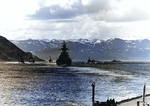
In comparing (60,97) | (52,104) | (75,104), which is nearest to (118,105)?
(75,104)

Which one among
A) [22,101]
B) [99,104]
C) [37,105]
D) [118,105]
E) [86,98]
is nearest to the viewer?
[99,104]

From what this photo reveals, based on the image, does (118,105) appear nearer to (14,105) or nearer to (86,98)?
(86,98)

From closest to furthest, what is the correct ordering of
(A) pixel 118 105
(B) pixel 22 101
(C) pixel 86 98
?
(A) pixel 118 105 → (B) pixel 22 101 → (C) pixel 86 98

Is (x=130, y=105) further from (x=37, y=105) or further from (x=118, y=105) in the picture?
(x=37, y=105)

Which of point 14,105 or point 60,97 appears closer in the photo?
point 14,105

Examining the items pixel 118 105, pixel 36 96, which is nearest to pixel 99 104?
pixel 118 105

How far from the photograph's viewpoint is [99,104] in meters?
50.3

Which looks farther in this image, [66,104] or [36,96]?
[36,96]

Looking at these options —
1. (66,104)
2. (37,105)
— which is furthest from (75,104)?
(37,105)

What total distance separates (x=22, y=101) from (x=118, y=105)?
22878 mm

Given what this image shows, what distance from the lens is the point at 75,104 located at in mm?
62312

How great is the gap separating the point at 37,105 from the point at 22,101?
245 inches

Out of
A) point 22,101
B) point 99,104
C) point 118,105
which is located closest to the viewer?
point 99,104

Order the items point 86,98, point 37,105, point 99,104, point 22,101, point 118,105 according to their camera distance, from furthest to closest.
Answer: point 86,98 → point 22,101 → point 37,105 → point 118,105 → point 99,104
